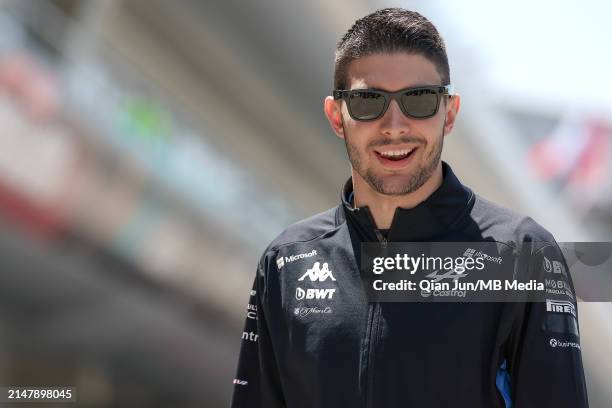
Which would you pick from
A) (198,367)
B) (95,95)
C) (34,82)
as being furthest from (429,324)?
(198,367)

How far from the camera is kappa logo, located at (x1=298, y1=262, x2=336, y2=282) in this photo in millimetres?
1715

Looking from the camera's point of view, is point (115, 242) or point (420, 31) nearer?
point (420, 31)

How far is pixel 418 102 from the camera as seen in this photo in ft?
5.25

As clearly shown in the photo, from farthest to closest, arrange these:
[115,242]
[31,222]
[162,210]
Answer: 1. [162,210]
2. [115,242]
3. [31,222]

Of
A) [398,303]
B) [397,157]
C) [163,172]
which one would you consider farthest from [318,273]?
[163,172]

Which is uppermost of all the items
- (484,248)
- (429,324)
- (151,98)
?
(151,98)

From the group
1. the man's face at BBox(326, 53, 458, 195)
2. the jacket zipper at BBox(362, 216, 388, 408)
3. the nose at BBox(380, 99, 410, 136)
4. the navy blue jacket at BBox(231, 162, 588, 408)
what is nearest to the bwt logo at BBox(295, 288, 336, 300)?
the navy blue jacket at BBox(231, 162, 588, 408)

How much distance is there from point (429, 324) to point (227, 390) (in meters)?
12.4

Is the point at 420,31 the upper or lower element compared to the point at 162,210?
lower

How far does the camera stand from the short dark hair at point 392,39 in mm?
1635

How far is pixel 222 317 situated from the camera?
442 inches

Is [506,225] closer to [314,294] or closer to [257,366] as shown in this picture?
[314,294]

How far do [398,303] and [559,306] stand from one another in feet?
0.98

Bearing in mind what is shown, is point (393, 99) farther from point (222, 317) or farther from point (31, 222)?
point (222, 317)
